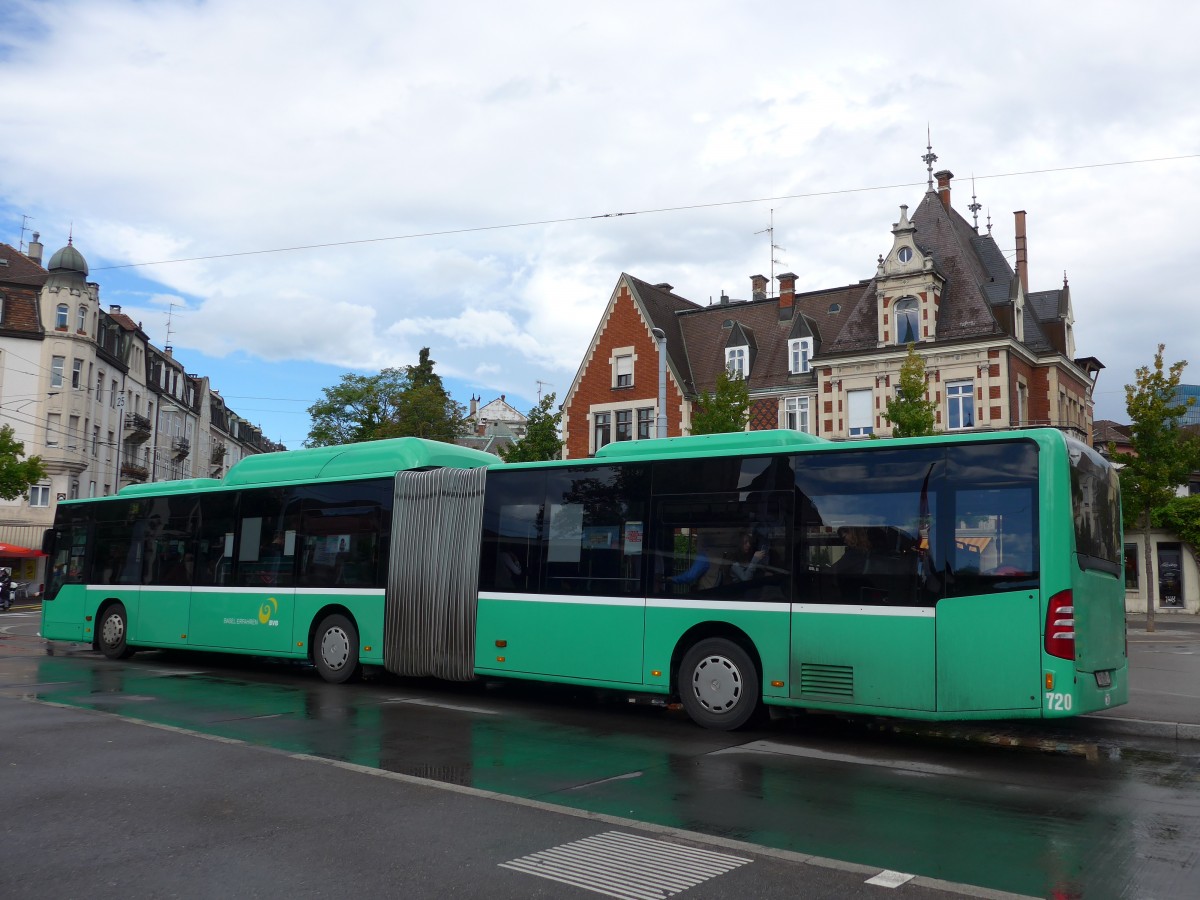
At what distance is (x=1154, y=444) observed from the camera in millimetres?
30406

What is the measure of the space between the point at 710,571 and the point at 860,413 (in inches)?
1336

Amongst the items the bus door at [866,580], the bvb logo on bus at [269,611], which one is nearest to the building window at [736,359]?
the bvb logo on bus at [269,611]

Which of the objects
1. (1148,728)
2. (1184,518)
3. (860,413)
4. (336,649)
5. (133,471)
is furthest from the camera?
(133,471)

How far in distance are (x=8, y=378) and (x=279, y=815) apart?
54552 millimetres

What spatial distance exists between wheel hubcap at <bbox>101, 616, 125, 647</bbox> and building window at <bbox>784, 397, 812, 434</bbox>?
105 ft

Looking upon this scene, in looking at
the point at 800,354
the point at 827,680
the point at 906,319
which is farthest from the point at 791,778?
the point at 800,354

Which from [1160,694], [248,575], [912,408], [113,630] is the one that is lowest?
[1160,694]

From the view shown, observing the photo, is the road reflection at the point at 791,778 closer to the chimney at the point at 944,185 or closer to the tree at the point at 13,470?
the tree at the point at 13,470

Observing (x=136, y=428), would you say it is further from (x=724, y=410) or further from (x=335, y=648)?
(x=335, y=648)

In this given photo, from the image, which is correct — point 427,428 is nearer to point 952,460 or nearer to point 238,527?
point 238,527

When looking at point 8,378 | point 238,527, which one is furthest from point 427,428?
point 238,527

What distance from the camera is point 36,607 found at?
4331cm

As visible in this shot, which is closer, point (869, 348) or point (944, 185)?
point (869, 348)

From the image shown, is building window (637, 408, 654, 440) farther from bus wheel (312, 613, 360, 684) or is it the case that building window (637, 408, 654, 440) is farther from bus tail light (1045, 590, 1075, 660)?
bus tail light (1045, 590, 1075, 660)
